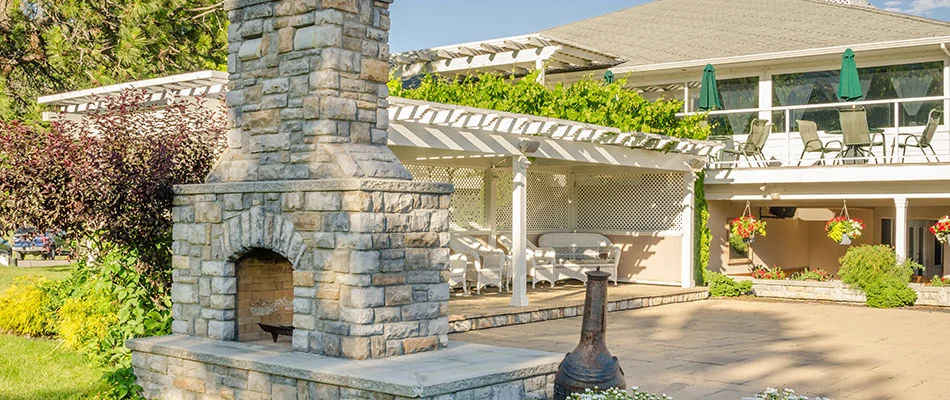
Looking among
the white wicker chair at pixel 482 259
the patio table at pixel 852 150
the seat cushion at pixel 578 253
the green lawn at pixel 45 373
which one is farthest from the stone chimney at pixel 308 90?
the patio table at pixel 852 150

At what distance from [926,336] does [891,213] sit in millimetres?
8179

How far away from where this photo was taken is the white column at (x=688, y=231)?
603 inches

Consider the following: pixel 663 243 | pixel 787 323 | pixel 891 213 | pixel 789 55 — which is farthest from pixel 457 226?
pixel 891 213

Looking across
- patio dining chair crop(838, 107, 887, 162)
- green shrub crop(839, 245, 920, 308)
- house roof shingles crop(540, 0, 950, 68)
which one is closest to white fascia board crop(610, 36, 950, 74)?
house roof shingles crop(540, 0, 950, 68)

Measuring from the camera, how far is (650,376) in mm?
7855

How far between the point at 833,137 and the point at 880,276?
8.93ft

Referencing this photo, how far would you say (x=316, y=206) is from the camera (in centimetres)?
695

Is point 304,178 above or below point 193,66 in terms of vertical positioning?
below

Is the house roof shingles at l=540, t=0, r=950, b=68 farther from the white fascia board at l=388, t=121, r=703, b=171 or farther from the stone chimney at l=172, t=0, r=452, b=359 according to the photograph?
the stone chimney at l=172, t=0, r=452, b=359

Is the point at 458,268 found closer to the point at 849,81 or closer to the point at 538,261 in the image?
the point at 538,261

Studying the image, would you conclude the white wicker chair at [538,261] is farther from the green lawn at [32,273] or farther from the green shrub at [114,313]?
the green lawn at [32,273]

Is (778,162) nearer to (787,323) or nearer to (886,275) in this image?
(886,275)

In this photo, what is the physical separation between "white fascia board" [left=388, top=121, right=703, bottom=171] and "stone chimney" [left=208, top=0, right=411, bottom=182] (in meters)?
2.45

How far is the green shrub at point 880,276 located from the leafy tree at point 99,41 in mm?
11133
